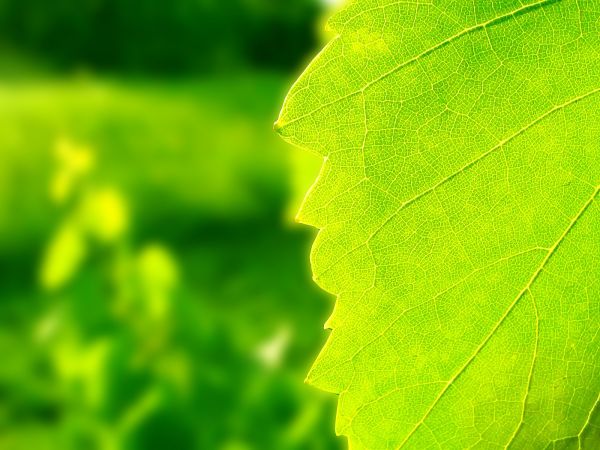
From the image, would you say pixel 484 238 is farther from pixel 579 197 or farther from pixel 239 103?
pixel 239 103

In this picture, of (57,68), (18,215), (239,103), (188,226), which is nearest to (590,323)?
(188,226)

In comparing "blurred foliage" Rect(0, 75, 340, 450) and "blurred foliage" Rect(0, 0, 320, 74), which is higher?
"blurred foliage" Rect(0, 0, 320, 74)

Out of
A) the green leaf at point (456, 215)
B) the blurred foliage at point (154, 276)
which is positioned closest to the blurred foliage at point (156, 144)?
the blurred foliage at point (154, 276)

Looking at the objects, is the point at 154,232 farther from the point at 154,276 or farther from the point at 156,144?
the point at 154,276

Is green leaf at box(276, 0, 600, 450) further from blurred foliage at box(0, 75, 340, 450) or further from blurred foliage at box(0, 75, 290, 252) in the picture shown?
blurred foliage at box(0, 75, 290, 252)

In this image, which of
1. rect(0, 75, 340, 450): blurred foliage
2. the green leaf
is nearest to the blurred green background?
rect(0, 75, 340, 450): blurred foliage

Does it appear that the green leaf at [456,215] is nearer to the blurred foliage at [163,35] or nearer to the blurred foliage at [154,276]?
the blurred foliage at [154,276]

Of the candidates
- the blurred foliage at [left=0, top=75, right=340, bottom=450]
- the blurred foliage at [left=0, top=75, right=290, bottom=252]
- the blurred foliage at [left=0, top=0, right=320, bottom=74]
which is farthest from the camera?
the blurred foliage at [left=0, top=0, right=320, bottom=74]
